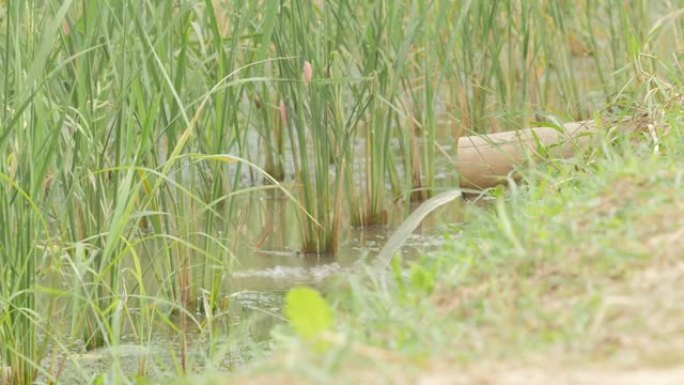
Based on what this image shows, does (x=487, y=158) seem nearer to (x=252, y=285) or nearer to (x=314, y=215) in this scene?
(x=314, y=215)

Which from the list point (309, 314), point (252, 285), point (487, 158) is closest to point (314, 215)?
point (252, 285)

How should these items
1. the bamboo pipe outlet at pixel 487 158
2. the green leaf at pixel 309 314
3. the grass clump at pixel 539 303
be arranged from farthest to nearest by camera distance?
the bamboo pipe outlet at pixel 487 158 < the green leaf at pixel 309 314 < the grass clump at pixel 539 303

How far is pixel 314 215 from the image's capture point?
4863 millimetres

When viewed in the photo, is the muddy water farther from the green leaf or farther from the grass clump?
the green leaf

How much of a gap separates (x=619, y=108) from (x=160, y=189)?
150 cm

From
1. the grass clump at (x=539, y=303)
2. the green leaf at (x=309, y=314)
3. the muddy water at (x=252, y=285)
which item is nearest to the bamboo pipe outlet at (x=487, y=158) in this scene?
the muddy water at (x=252, y=285)

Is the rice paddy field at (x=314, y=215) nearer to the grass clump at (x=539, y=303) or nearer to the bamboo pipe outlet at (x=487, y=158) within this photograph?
the grass clump at (x=539, y=303)

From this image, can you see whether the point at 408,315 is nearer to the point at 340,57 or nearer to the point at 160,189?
the point at 160,189

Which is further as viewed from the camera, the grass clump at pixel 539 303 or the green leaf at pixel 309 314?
the green leaf at pixel 309 314

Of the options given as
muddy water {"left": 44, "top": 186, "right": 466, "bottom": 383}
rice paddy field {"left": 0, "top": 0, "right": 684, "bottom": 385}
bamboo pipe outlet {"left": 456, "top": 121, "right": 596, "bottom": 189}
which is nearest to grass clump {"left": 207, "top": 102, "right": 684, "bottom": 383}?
rice paddy field {"left": 0, "top": 0, "right": 684, "bottom": 385}

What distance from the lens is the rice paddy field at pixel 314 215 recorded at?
6.59 ft

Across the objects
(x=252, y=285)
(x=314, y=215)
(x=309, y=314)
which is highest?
(x=309, y=314)

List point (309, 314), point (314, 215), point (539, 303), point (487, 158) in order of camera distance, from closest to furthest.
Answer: point (309, 314) → point (539, 303) → point (314, 215) → point (487, 158)

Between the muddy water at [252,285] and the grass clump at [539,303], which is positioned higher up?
the grass clump at [539,303]
